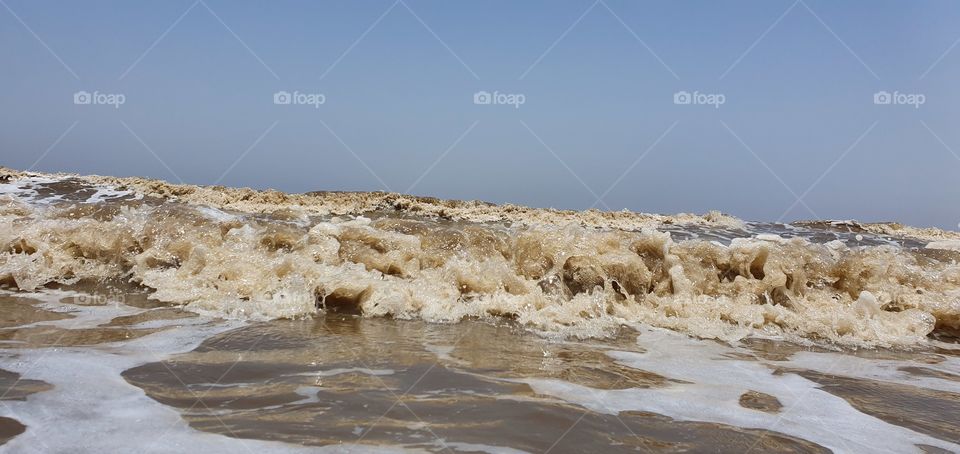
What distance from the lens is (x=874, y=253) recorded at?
246 inches

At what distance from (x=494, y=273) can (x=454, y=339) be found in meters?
1.43

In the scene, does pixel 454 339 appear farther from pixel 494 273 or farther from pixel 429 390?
pixel 494 273

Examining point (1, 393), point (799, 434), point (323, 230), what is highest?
point (323, 230)

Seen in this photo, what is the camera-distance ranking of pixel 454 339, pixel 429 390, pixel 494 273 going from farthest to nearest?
1. pixel 494 273
2. pixel 454 339
3. pixel 429 390

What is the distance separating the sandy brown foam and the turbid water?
22 millimetres

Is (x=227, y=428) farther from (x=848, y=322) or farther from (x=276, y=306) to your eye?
(x=848, y=322)

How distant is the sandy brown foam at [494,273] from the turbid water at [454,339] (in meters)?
0.02

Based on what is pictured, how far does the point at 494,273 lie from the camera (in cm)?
525

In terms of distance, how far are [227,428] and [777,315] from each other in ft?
14.4

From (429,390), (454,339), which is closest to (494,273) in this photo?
(454,339)

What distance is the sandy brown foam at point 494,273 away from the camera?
4.69m

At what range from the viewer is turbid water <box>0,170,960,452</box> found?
92.6 inches

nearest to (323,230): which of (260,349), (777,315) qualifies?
(260,349)

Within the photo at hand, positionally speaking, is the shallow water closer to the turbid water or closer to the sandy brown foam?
the turbid water
